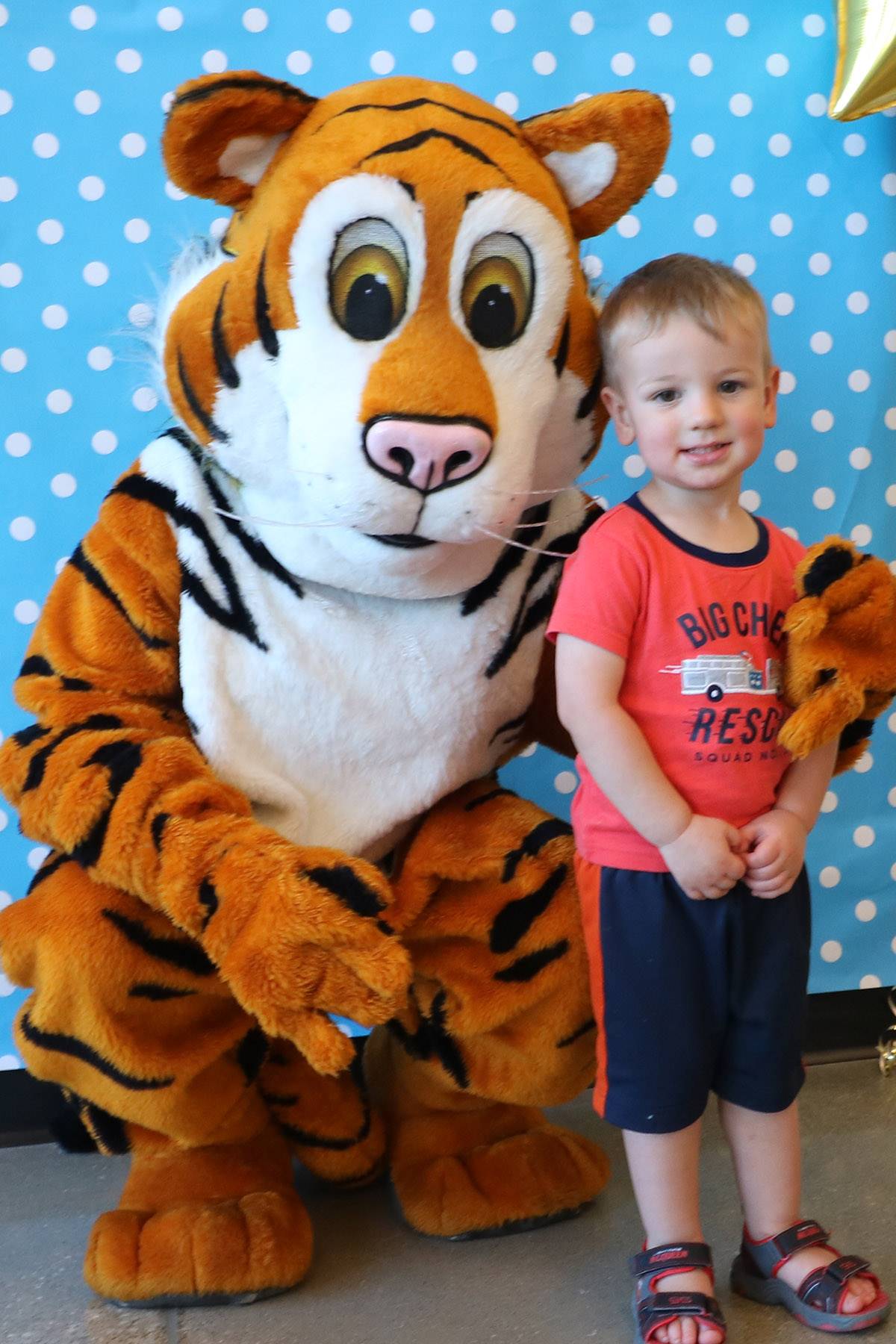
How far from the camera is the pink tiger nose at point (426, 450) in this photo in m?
0.94

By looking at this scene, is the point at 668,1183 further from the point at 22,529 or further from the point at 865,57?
the point at 865,57

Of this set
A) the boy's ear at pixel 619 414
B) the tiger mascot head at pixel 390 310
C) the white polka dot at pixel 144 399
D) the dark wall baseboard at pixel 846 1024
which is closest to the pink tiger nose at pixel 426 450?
the tiger mascot head at pixel 390 310

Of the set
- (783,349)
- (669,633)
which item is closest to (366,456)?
(669,633)

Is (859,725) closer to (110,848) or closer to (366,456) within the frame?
(366,456)

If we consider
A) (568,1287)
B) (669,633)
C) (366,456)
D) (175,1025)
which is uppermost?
(366,456)

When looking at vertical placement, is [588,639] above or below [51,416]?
below

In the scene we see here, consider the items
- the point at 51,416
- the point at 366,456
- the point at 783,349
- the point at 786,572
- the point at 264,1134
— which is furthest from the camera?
the point at 783,349

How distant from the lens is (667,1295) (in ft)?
3.20

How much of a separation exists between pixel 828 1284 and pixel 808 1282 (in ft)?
0.05

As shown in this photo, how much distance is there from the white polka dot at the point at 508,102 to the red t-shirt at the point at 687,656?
570 mm

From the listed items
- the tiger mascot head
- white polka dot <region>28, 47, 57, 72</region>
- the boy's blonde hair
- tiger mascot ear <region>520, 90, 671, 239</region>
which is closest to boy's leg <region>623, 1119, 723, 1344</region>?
the tiger mascot head

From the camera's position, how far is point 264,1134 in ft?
3.80

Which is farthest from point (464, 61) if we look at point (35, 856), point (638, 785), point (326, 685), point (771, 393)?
point (35, 856)

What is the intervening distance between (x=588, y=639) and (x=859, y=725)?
28cm
